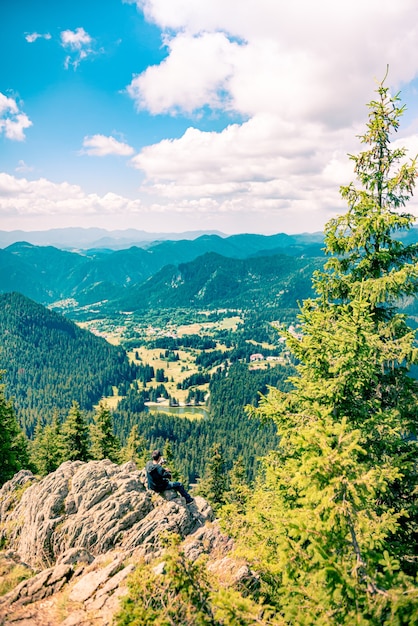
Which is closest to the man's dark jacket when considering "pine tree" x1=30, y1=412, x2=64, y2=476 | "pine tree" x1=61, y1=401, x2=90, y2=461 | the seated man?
the seated man

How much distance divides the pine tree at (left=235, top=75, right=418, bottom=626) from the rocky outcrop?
548 centimetres

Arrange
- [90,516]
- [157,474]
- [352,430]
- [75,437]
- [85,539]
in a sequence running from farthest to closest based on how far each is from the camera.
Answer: [75,437]
[157,474]
[90,516]
[85,539]
[352,430]

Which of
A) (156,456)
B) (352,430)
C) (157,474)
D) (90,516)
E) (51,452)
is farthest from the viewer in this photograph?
(51,452)

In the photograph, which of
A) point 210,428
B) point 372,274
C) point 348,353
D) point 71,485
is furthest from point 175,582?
point 210,428

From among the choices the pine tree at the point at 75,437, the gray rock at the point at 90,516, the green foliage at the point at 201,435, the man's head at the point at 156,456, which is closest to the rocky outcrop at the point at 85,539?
the gray rock at the point at 90,516

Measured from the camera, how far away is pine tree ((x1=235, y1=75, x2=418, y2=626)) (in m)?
6.81

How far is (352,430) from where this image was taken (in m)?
10.6

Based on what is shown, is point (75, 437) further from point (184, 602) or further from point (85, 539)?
point (184, 602)

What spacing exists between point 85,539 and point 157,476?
443cm

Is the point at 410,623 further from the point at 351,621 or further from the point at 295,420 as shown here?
the point at 295,420

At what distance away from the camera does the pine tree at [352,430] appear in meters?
6.81

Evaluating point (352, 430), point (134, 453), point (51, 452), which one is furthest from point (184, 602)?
point (134, 453)

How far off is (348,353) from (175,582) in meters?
7.33

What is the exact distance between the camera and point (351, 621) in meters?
6.11
